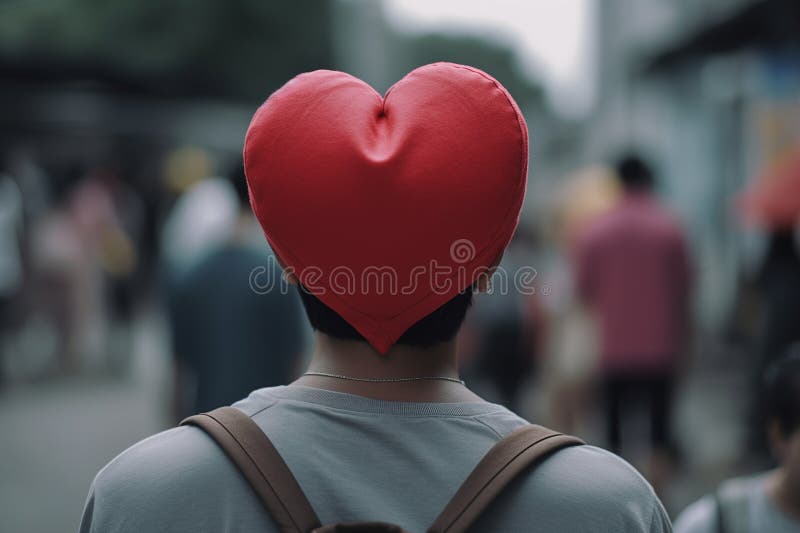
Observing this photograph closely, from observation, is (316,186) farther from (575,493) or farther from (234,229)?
(234,229)

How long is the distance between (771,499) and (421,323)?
133 centimetres

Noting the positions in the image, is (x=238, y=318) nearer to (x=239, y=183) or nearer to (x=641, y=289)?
(x=239, y=183)

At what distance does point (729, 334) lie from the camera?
11141 mm

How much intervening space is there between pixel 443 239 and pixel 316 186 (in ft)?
0.58

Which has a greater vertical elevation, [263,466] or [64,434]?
[263,466]

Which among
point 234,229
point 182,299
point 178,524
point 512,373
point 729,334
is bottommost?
point 729,334

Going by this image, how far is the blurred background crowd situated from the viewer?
16.9 ft

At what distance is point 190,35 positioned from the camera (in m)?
34.4

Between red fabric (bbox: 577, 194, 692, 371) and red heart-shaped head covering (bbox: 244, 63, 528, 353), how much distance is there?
4.64m

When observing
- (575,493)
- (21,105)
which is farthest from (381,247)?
(21,105)

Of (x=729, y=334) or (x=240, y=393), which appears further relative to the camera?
(x=729, y=334)

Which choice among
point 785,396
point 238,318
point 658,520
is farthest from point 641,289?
point 658,520

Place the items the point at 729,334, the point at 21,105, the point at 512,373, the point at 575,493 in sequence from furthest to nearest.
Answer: the point at 21,105, the point at 729,334, the point at 512,373, the point at 575,493

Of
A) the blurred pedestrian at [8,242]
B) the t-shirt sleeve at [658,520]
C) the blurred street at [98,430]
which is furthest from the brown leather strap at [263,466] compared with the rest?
the blurred pedestrian at [8,242]
